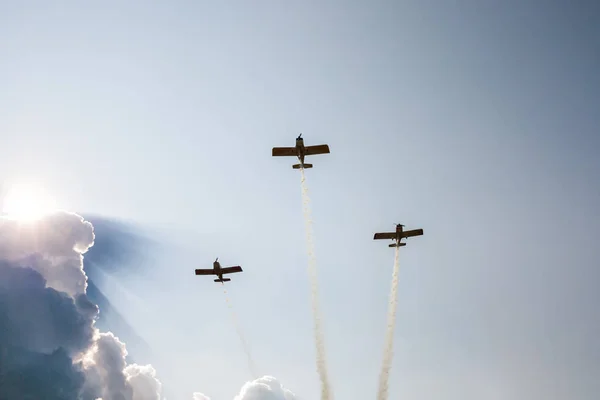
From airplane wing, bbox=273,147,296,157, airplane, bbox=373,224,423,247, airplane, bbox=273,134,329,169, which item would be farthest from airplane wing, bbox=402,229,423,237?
airplane wing, bbox=273,147,296,157

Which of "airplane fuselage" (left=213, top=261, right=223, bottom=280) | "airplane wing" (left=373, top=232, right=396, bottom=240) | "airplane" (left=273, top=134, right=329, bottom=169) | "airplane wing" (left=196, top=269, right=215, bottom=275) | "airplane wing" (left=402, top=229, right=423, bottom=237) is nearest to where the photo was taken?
"airplane" (left=273, top=134, right=329, bottom=169)

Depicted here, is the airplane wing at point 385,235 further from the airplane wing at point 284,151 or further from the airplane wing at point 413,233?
the airplane wing at point 284,151

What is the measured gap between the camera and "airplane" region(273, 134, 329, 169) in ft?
252

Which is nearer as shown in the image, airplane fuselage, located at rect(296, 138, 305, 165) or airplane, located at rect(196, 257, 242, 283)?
airplane fuselage, located at rect(296, 138, 305, 165)

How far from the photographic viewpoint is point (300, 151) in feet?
253

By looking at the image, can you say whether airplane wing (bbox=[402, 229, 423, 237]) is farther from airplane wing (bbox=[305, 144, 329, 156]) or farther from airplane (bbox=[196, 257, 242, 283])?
airplane (bbox=[196, 257, 242, 283])

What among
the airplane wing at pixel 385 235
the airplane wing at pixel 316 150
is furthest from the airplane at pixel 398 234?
the airplane wing at pixel 316 150

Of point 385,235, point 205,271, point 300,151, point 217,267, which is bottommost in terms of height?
point 205,271

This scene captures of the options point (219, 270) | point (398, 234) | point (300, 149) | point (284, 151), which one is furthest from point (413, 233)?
point (219, 270)

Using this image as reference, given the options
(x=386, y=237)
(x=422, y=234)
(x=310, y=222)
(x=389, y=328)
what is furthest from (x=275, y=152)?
(x=389, y=328)

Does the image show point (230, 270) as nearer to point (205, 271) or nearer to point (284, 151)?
point (205, 271)

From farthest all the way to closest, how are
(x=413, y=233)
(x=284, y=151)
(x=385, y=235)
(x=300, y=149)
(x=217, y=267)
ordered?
1. (x=217, y=267)
2. (x=385, y=235)
3. (x=413, y=233)
4. (x=284, y=151)
5. (x=300, y=149)

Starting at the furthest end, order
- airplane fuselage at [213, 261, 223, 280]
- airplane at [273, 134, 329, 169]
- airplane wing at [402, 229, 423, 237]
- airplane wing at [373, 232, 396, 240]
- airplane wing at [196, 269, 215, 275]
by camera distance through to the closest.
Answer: airplane wing at [196, 269, 215, 275] < airplane fuselage at [213, 261, 223, 280] < airplane wing at [373, 232, 396, 240] < airplane wing at [402, 229, 423, 237] < airplane at [273, 134, 329, 169]

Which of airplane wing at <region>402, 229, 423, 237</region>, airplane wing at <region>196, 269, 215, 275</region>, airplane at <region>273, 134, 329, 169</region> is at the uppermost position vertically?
airplane at <region>273, 134, 329, 169</region>
